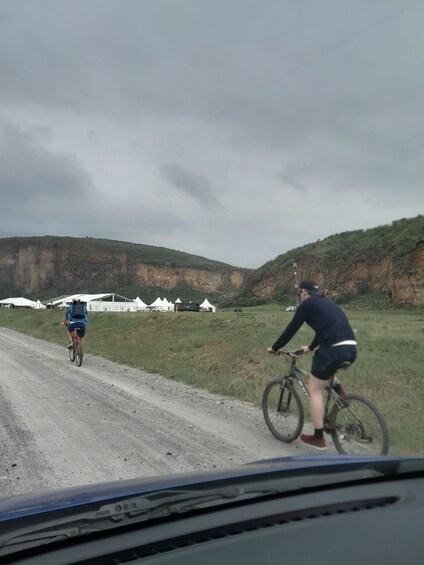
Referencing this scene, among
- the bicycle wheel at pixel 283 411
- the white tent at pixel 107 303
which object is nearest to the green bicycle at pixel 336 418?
the bicycle wheel at pixel 283 411

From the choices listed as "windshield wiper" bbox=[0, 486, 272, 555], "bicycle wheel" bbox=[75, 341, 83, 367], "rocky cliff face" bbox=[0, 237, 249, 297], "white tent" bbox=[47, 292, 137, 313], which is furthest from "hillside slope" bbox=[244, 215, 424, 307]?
"rocky cliff face" bbox=[0, 237, 249, 297]

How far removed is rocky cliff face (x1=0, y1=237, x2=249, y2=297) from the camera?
518ft

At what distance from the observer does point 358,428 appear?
508 cm

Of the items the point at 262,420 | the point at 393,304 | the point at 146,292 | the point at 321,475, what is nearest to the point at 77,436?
the point at 262,420

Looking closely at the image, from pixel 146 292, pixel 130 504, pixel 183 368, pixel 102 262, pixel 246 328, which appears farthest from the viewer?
pixel 102 262

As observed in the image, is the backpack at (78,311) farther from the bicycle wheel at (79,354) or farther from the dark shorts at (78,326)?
the bicycle wheel at (79,354)

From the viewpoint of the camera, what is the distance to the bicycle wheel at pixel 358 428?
486cm

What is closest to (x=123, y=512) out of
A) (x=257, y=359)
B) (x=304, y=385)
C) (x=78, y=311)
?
(x=304, y=385)

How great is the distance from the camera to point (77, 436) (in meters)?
5.96

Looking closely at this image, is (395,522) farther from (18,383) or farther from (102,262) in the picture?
(102,262)

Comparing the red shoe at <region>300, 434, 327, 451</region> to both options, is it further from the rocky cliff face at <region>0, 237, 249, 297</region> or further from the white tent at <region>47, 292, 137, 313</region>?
the rocky cliff face at <region>0, 237, 249, 297</region>

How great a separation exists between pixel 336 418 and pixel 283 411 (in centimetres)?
95

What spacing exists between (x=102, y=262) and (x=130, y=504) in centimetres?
16433

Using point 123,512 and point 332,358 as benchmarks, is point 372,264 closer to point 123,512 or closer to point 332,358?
point 332,358
